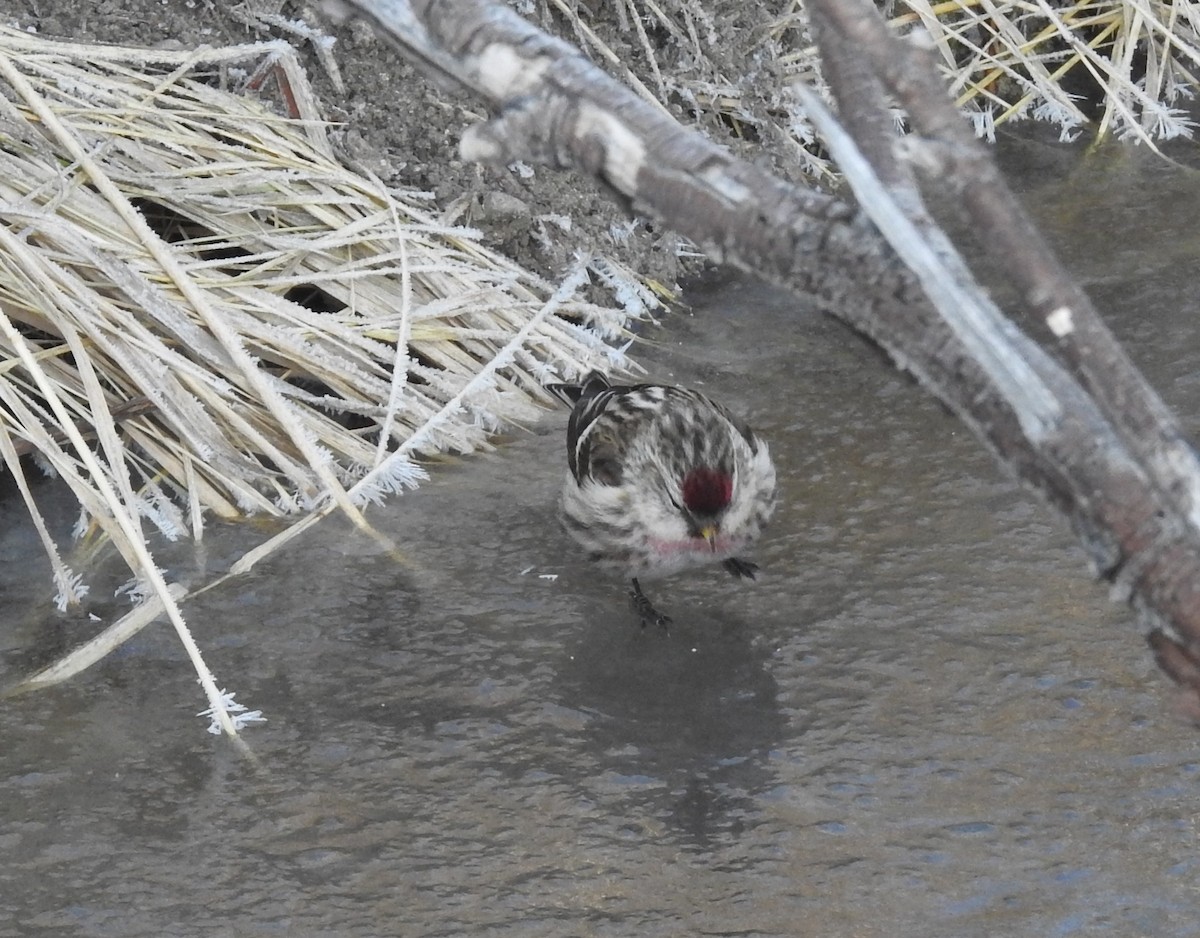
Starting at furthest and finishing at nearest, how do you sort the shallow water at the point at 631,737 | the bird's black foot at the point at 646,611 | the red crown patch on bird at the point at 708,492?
the bird's black foot at the point at 646,611 → the red crown patch on bird at the point at 708,492 → the shallow water at the point at 631,737

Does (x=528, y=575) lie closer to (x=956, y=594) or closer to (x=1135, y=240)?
(x=956, y=594)

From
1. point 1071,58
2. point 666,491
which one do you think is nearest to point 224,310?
point 666,491

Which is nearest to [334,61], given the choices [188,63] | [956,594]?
[188,63]

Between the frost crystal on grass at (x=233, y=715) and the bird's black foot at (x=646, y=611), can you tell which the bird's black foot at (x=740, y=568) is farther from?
the frost crystal on grass at (x=233, y=715)

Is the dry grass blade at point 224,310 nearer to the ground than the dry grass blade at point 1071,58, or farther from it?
nearer to the ground

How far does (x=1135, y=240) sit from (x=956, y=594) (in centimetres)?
213

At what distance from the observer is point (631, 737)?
10.5ft

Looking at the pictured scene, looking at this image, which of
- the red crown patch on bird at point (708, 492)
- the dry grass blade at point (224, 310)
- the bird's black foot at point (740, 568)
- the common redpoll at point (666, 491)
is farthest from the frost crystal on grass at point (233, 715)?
the bird's black foot at point (740, 568)

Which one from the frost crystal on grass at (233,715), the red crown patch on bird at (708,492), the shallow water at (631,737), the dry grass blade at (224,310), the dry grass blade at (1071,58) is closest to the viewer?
the shallow water at (631,737)

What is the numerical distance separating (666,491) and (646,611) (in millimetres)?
273

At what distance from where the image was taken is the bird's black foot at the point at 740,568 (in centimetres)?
374

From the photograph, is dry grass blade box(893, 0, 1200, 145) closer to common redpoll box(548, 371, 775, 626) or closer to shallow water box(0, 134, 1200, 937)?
A: shallow water box(0, 134, 1200, 937)

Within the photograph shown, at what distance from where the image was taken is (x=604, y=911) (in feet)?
8.70

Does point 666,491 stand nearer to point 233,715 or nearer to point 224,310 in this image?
point 233,715
